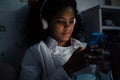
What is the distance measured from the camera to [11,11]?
4.34 ft

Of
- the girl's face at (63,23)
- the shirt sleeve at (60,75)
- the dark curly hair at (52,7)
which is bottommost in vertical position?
the shirt sleeve at (60,75)

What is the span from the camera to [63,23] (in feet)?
3.67

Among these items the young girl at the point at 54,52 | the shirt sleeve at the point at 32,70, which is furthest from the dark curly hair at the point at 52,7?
the shirt sleeve at the point at 32,70

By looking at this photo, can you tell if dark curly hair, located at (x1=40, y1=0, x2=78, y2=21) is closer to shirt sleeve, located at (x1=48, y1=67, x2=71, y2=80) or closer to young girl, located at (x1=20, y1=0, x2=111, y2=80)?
young girl, located at (x1=20, y1=0, x2=111, y2=80)

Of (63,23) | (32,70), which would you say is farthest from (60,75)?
(63,23)

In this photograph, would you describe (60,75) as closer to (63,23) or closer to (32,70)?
(32,70)

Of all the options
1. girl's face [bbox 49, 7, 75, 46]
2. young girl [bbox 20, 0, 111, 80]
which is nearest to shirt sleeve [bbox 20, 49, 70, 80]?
young girl [bbox 20, 0, 111, 80]

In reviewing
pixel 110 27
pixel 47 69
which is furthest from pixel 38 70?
pixel 110 27

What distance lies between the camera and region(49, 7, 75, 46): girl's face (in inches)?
43.9

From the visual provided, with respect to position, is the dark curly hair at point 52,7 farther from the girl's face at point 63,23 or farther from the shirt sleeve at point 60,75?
the shirt sleeve at point 60,75

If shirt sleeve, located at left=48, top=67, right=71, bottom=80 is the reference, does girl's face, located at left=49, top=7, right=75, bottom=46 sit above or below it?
above

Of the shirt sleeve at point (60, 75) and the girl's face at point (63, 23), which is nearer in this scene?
the shirt sleeve at point (60, 75)

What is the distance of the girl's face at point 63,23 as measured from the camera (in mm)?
1116

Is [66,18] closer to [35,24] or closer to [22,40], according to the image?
[35,24]
